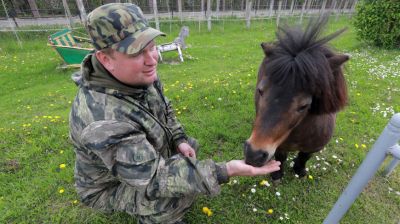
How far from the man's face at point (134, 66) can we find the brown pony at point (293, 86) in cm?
99

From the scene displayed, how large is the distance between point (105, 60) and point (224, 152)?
2756 mm

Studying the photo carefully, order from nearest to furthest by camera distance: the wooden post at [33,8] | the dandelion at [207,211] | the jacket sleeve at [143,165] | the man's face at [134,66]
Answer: the jacket sleeve at [143,165], the man's face at [134,66], the dandelion at [207,211], the wooden post at [33,8]

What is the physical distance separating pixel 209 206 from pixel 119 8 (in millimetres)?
2558

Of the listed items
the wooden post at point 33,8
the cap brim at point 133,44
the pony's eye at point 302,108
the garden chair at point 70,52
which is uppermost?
the cap brim at point 133,44

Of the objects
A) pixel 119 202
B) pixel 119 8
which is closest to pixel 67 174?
pixel 119 202

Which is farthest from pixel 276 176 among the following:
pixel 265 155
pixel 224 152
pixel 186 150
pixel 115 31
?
pixel 115 31

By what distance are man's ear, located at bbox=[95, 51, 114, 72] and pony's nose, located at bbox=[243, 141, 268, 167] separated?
130 centimetres

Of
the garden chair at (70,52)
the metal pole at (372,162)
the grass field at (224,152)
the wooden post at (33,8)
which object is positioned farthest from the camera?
the wooden post at (33,8)

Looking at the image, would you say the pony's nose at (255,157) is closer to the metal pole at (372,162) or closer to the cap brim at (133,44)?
the metal pole at (372,162)

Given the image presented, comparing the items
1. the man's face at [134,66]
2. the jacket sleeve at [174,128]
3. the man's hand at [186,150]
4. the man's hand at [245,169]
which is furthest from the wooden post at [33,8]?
the man's hand at [245,169]

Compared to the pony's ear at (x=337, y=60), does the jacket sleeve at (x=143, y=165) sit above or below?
below

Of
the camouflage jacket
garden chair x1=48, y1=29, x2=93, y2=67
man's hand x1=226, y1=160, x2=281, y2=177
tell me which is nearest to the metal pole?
man's hand x1=226, y1=160, x2=281, y2=177

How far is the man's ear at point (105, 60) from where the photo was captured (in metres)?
1.79

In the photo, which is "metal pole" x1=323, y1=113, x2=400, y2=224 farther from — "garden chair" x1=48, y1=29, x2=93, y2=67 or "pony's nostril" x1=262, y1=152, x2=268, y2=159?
"garden chair" x1=48, y1=29, x2=93, y2=67
